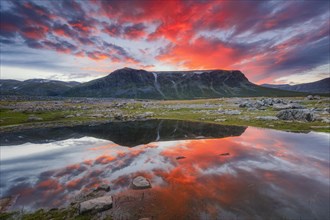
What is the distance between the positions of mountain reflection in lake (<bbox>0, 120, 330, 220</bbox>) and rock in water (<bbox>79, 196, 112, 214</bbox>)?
0.59 meters

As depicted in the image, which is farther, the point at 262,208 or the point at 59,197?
the point at 59,197

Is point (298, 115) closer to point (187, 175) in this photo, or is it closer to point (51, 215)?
point (187, 175)

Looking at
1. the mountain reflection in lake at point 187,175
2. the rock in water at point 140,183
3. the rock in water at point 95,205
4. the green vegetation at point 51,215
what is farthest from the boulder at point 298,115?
the green vegetation at point 51,215

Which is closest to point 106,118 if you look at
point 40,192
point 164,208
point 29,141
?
point 29,141

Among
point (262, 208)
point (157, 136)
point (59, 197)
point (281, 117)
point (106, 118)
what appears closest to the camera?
point (262, 208)

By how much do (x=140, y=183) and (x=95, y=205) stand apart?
Result: 14.5 feet

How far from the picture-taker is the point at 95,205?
42.5 ft

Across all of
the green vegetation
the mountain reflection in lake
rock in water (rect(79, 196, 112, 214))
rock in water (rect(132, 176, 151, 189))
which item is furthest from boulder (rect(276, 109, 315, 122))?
the green vegetation

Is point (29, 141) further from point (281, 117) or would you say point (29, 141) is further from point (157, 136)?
point (281, 117)

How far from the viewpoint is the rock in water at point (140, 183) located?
16.1 meters

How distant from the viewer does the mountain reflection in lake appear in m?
12.9

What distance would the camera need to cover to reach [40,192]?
15.7 metres

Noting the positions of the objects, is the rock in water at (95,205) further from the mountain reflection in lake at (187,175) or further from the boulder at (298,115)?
the boulder at (298,115)

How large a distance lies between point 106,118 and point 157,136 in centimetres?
2988
